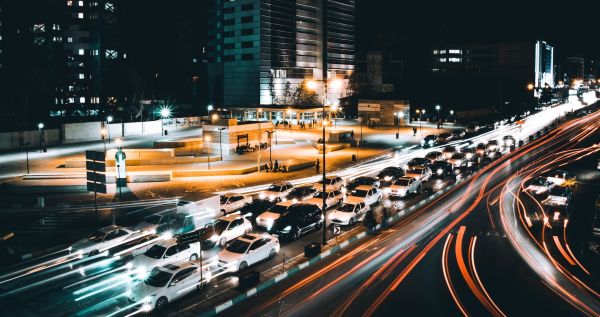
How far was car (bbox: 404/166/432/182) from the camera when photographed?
34.0 meters

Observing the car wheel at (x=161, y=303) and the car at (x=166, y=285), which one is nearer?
the car at (x=166, y=285)

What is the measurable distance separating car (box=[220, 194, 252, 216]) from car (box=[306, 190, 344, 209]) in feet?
12.8

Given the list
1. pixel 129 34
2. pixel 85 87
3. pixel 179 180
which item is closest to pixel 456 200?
pixel 179 180

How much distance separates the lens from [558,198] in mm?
27469

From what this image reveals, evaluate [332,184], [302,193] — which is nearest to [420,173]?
[332,184]

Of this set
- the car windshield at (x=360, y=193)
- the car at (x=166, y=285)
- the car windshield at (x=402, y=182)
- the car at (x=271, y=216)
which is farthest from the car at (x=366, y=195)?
the car at (x=166, y=285)

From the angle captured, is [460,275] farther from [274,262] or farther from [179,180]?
[179,180]

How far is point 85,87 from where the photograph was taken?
338 feet

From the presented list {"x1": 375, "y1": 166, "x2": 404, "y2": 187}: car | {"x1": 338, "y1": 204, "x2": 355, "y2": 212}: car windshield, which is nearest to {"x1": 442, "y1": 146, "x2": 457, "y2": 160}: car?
{"x1": 375, "y1": 166, "x2": 404, "y2": 187}: car

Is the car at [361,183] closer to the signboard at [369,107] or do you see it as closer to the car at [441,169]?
the car at [441,169]

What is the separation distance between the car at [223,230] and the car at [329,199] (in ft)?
17.1

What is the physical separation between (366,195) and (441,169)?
1263 centimetres

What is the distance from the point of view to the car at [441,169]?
3841cm

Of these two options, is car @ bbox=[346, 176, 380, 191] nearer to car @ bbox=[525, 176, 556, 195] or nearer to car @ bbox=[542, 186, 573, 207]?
car @ bbox=[525, 176, 556, 195]
